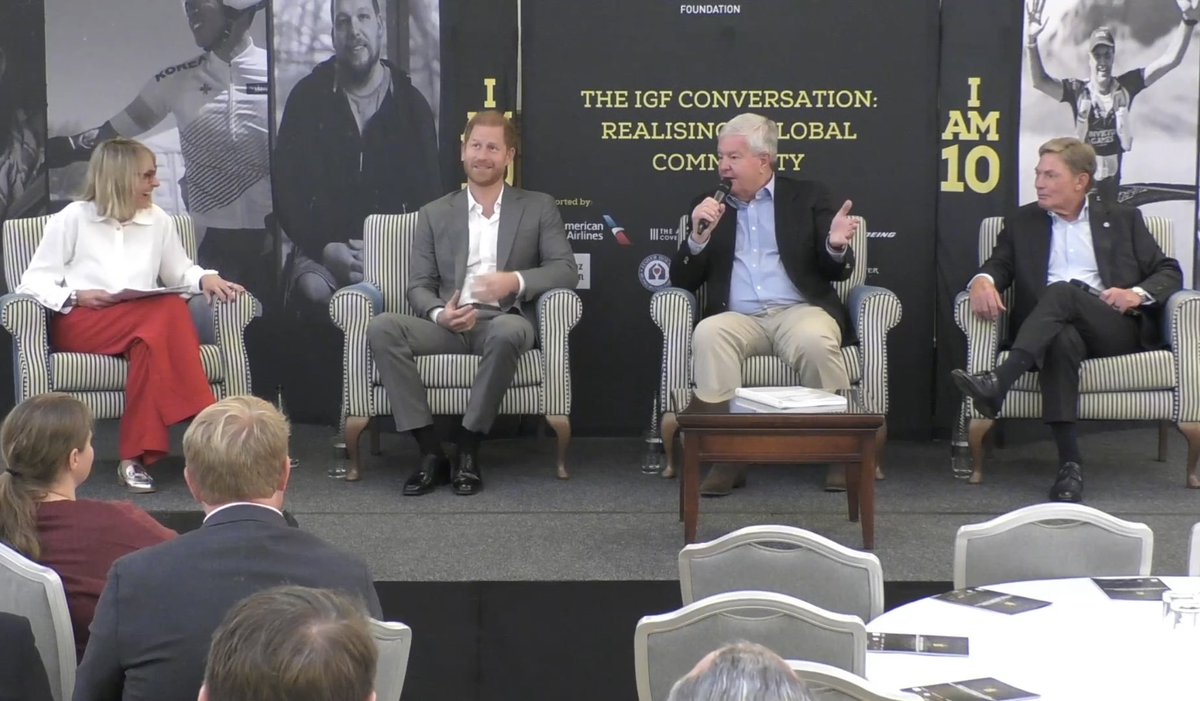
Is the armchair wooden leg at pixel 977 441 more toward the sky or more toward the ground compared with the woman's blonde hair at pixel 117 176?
more toward the ground

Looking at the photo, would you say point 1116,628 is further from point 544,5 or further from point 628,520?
point 544,5

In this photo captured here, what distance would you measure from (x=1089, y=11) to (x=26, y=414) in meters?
4.98

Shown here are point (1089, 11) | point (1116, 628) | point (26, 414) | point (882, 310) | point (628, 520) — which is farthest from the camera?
point (1089, 11)

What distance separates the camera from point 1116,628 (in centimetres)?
263

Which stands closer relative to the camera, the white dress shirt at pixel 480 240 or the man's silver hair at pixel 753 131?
the man's silver hair at pixel 753 131

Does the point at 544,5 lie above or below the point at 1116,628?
above

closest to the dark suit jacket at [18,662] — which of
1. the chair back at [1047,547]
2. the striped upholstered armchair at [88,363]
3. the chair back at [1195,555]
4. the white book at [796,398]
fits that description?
the chair back at [1047,547]

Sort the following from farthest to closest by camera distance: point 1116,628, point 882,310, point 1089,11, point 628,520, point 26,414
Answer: point 1089,11, point 882,310, point 628,520, point 26,414, point 1116,628

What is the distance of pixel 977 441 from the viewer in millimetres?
5828

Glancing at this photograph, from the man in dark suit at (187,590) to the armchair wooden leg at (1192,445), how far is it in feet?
13.5

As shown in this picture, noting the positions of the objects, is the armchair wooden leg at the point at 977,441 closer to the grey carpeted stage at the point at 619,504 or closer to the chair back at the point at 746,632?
the grey carpeted stage at the point at 619,504

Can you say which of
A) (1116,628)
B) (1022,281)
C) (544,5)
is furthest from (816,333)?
(1116,628)

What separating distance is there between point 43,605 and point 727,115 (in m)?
4.54

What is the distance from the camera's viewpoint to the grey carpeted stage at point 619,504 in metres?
4.81
